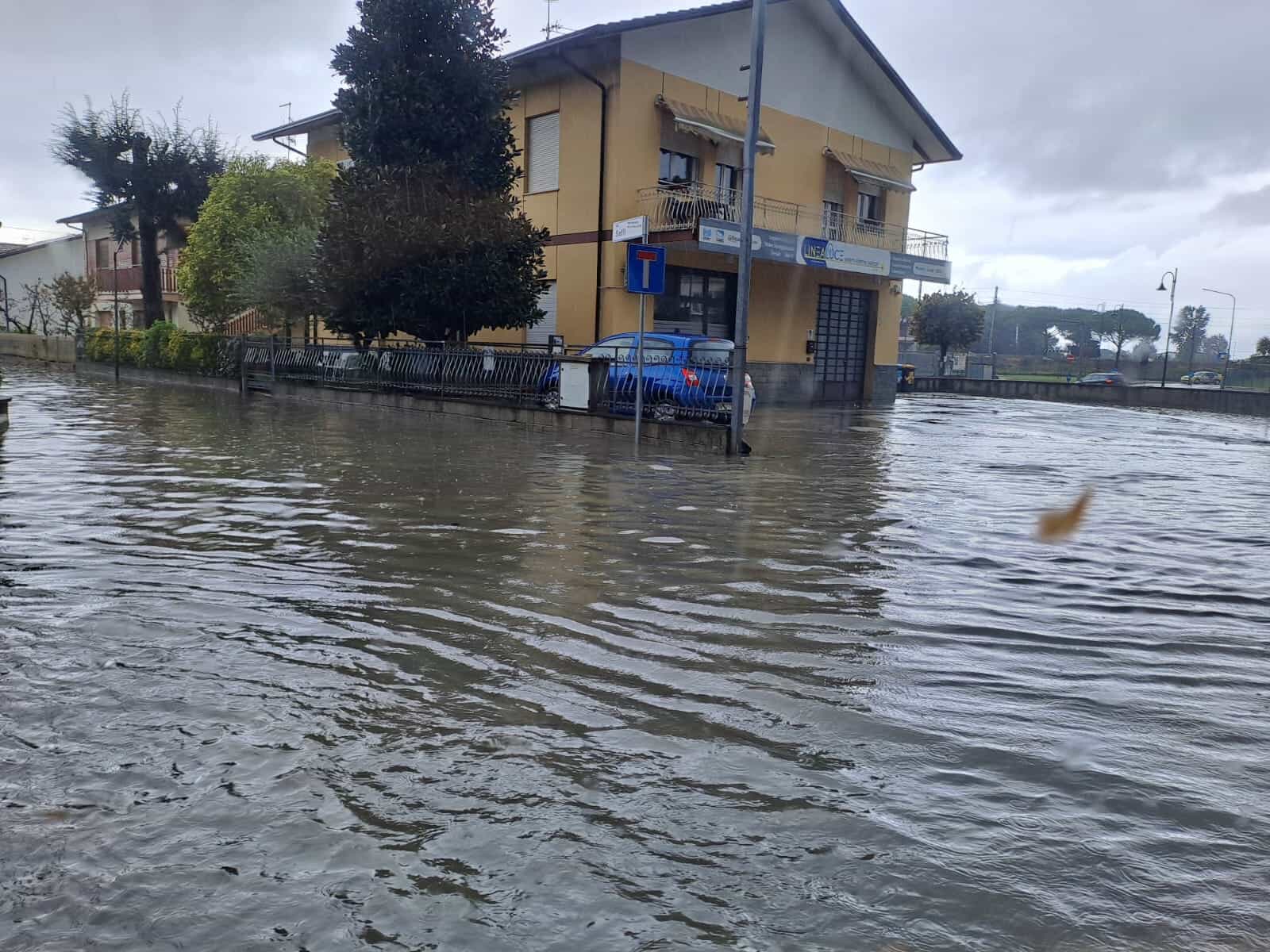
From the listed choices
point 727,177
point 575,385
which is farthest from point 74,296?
point 575,385

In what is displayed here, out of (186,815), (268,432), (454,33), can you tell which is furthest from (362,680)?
(454,33)

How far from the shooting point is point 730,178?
82.5 feet

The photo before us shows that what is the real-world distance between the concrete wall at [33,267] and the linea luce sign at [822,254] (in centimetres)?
4635

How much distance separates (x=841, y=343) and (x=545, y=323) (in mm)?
10027

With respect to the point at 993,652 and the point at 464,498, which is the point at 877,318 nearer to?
the point at 464,498

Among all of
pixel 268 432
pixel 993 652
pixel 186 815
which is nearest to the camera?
pixel 186 815

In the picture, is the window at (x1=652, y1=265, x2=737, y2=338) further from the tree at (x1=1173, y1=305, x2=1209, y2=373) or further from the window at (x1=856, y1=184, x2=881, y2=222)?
the tree at (x1=1173, y1=305, x2=1209, y2=373)

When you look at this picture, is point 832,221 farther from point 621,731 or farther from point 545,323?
point 621,731

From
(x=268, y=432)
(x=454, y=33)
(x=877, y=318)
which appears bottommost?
(x=268, y=432)

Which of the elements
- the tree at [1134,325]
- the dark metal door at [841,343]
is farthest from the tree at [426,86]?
the tree at [1134,325]

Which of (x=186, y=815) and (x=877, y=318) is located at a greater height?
(x=877, y=318)

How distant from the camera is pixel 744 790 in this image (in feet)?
10.1

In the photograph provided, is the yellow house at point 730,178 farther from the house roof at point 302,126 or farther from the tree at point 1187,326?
the tree at point 1187,326

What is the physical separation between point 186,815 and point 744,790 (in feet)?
5.33
